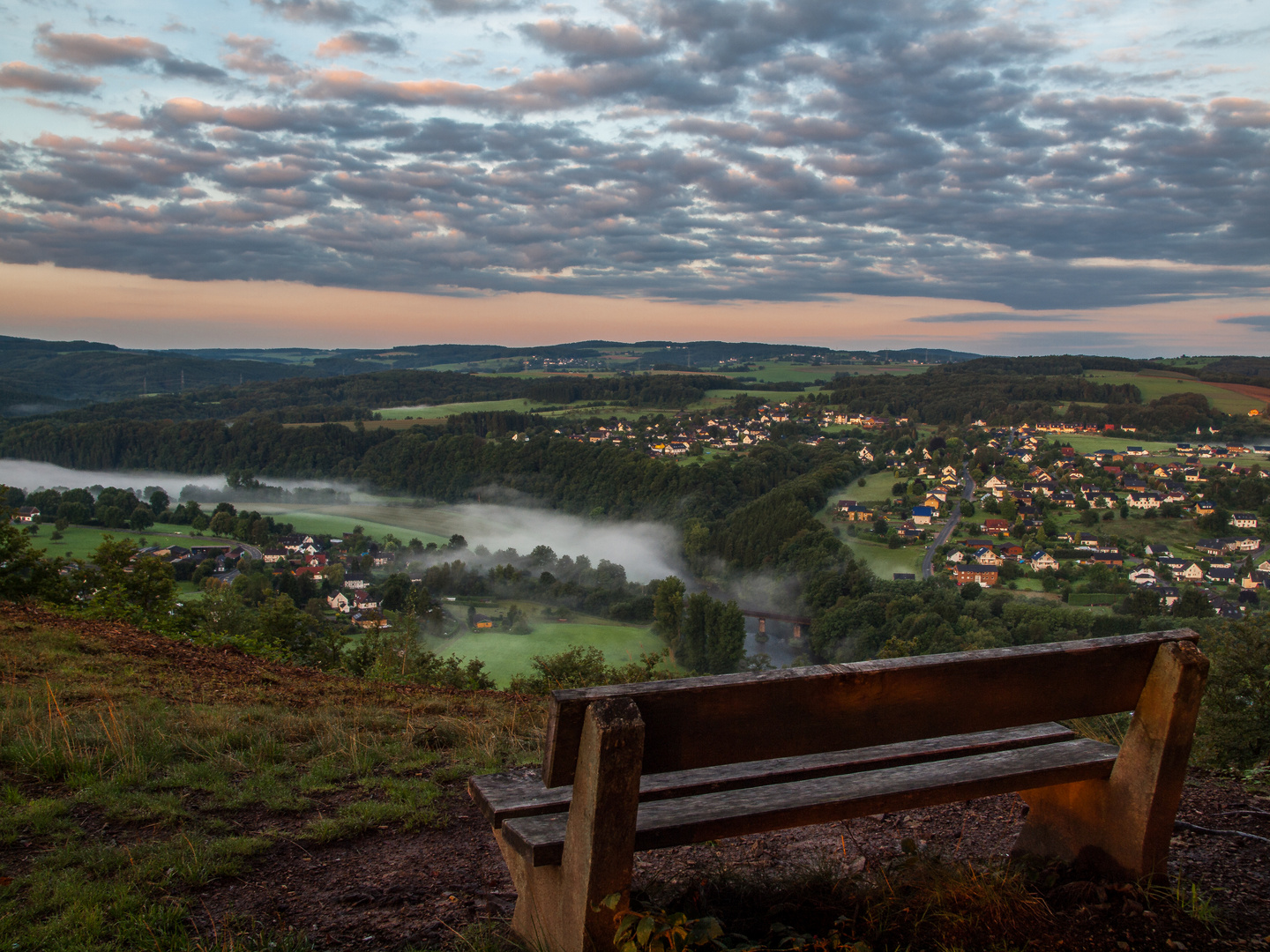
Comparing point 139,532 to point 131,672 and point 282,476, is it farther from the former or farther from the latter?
point 131,672

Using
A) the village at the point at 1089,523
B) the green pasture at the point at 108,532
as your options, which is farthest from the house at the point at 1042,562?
the green pasture at the point at 108,532

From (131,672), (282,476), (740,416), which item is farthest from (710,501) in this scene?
(131,672)

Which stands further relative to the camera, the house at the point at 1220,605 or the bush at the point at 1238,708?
the house at the point at 1220,605

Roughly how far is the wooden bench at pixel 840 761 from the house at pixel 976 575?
4340 cm

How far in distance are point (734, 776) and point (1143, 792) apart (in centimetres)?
134

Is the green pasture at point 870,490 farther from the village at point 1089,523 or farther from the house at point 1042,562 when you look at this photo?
the house at point 1042,562

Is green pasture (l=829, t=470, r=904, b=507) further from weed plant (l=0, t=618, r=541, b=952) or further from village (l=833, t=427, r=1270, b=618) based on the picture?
weed plant (l=0, t=618, r=541, b=952)

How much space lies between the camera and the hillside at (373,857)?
92.0 inches

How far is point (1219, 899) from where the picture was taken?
8.52 feet

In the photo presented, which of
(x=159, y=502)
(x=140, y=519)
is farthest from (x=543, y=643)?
(x=159, y=502)

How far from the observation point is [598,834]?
1.78 m

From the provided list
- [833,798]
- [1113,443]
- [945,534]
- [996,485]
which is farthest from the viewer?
[1113,443]

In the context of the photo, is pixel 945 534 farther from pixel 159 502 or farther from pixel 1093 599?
pixel 159 502

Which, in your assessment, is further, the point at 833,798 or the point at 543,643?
the point at 543,643
